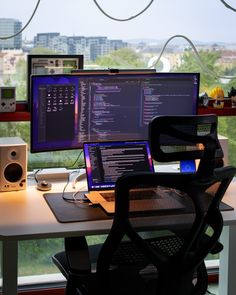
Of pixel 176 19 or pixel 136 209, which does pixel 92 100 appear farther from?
pixel 176 19

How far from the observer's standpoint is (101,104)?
2662 millimetres

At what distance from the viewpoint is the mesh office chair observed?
5.79 ft

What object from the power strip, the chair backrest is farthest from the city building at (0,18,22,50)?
the chair backrest

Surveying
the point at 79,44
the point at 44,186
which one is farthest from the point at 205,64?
the point at 44,186

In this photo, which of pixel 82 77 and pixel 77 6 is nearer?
pixel 82 77

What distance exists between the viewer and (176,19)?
3.22m

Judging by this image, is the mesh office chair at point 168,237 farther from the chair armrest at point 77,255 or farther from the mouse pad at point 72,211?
the mouse pad at point 72,211

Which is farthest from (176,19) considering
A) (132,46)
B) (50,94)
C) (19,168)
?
(19,168)

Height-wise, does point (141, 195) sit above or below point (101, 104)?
below

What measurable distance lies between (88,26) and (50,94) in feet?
2.26

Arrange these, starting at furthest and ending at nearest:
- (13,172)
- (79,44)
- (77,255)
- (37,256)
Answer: (37,256) < (79,44) < (13,172) < (77,255)

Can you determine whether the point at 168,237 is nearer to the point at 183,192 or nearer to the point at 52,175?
the point at 183,192

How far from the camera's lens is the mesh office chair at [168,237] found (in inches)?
69.5

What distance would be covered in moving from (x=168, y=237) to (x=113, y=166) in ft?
1.55
